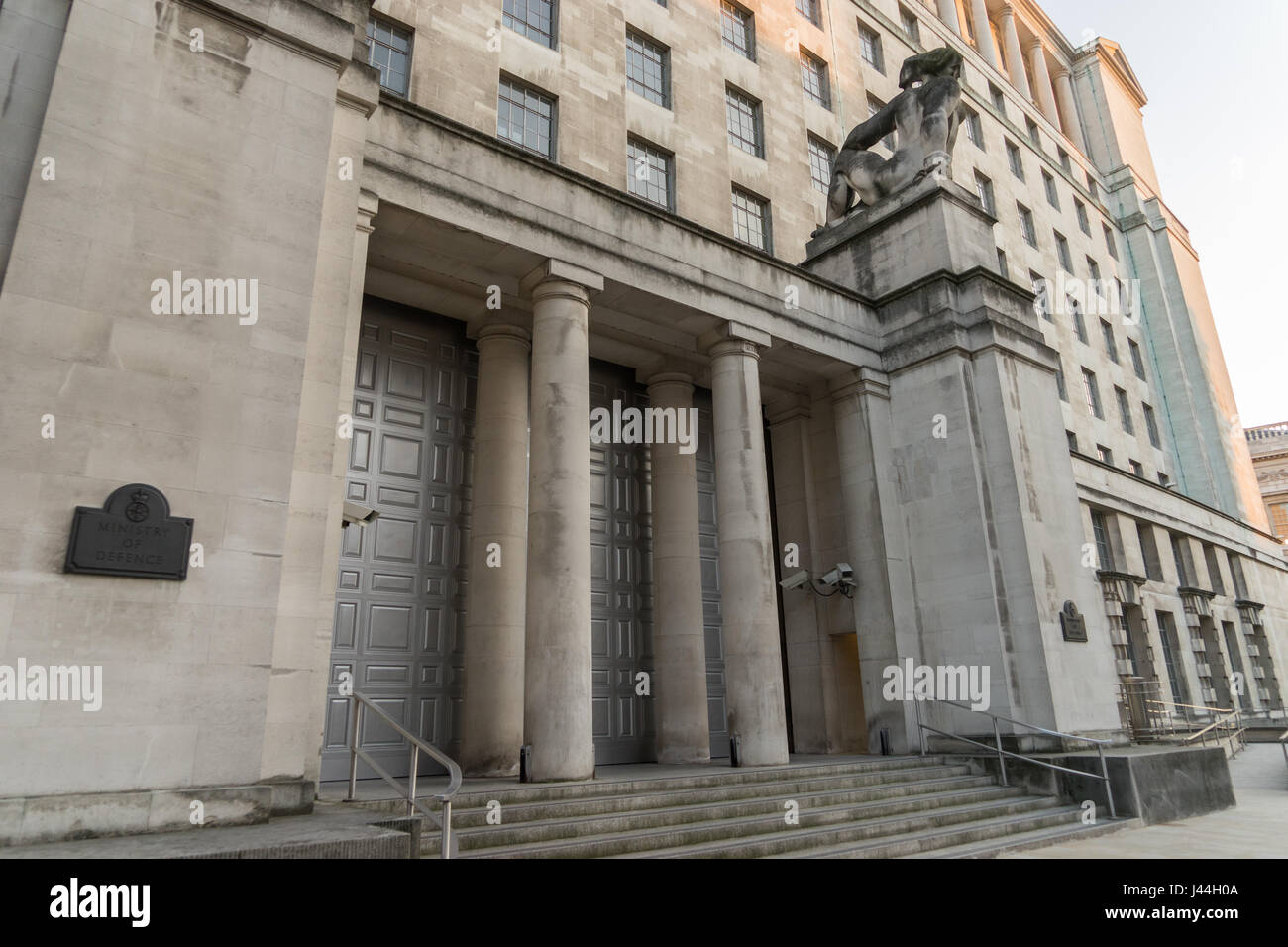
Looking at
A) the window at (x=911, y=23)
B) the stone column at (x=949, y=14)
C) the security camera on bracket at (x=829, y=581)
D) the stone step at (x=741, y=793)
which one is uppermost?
the stone column at (x=949, y=14)

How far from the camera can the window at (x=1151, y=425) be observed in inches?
1444

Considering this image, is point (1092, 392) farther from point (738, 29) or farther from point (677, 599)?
point (677, 599)

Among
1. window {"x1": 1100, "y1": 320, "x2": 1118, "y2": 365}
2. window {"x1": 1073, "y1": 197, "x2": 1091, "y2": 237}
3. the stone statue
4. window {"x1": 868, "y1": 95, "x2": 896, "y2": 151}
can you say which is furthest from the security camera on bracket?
window {"x1": 1073, "y1": 197, "x2": 1091, "y2": 237}

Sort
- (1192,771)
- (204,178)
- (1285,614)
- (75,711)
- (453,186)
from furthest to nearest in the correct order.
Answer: (1285,614)
(1192,771)
(453,186)
(204,178)
(75,711)

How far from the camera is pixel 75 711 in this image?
22.0ft

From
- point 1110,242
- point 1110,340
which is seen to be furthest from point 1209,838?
point 1110,242

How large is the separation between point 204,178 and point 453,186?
394 cm

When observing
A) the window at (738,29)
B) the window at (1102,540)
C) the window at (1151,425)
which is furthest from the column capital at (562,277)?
the window at (1151,425)

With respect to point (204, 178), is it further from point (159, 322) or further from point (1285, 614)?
point (1285, 614)

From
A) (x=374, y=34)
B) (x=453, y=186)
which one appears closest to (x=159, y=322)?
(x=453, y=186)

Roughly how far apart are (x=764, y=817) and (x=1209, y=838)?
631 cm

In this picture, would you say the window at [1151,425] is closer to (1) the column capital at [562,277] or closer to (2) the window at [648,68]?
(2) the window at [648,68]

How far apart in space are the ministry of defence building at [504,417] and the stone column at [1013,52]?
15.0m

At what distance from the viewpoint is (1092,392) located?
1298 inches
